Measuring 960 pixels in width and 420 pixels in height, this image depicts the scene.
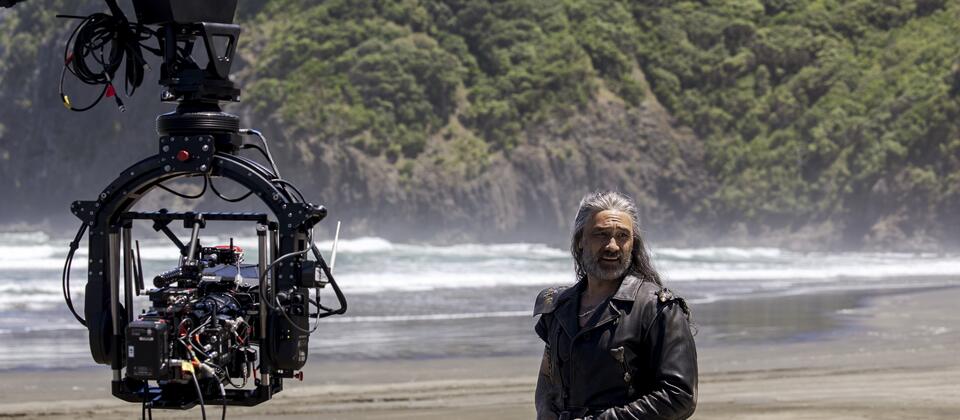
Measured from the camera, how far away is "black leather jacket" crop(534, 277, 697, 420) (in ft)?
11.8

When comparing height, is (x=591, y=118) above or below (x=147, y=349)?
above

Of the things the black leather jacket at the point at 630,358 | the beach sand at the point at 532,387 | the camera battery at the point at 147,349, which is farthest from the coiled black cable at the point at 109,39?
the beach sand at the point at 532,387

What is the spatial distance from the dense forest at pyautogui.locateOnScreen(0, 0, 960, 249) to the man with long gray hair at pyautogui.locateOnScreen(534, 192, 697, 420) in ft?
133

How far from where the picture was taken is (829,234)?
44.3 metres

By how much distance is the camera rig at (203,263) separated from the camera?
192 inches

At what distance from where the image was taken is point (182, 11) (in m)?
4.93

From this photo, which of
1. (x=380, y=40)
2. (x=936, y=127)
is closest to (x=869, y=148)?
(x=936, y=127)

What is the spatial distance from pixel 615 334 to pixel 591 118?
4620 centimetres

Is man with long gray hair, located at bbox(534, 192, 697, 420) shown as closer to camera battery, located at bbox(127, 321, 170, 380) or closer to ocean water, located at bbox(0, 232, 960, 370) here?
camera battery, located at bbox(127, 321, 170, 380)

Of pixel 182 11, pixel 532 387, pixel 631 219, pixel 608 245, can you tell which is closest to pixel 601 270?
pixel 608 245

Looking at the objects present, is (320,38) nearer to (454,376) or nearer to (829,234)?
(829,234)

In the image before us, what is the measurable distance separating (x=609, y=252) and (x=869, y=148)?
44.1 m

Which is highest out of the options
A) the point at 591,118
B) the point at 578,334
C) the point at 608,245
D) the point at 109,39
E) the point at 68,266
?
the point at 591,118

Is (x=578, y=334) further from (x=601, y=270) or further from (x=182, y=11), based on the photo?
(x=182, y=11)
